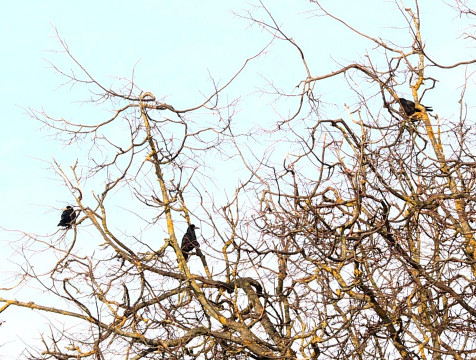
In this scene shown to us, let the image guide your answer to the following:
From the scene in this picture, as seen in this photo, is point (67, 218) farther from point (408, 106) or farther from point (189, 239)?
point (408, 106)

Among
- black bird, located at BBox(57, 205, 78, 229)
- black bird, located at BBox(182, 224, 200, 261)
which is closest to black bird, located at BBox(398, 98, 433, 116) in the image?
black bird, located at BBox(182, 224, 200, 261)

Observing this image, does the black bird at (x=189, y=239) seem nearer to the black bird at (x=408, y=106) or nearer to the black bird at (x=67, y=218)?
the black bird at (x=67, y=218)

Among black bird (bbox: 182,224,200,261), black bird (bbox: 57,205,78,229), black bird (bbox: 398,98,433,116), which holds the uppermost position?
black bird (bbox: 57,205,78,229)

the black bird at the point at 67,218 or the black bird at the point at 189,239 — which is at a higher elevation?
the black bird at the point at 67,218

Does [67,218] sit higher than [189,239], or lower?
higher

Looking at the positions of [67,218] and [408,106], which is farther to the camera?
[67,218]

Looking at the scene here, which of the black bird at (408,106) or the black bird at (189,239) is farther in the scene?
the black bird at (189,239)

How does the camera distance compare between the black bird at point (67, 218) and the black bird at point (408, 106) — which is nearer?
the black bird at point (408, 106)

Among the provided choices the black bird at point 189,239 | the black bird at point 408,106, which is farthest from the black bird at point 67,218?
the black bird at point 408,106

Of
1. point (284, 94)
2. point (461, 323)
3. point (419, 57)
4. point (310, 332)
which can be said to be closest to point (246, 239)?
point (310, 332)

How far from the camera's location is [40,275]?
745 cm

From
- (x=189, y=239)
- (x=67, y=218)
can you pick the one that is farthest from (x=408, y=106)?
(x=67, y=218)

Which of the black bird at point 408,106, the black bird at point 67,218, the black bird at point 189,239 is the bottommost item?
the black bird at point 189,239

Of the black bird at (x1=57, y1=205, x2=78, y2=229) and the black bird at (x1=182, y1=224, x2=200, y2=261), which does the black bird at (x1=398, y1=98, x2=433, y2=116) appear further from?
the black bird at (x1=57, y1=205, x2=78, y2=229)
